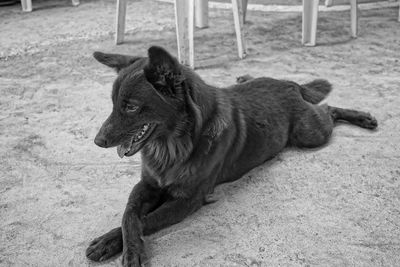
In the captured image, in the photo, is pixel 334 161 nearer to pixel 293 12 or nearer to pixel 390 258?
pixel 390 258

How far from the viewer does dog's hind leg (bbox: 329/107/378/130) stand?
2.86m

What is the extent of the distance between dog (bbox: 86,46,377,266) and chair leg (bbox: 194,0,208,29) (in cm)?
294

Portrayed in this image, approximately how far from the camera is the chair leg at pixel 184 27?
155 inches

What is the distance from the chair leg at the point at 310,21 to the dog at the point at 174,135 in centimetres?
222

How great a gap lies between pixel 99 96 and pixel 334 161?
75.4 inches

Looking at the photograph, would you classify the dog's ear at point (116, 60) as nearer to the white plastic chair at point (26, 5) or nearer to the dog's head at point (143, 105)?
the dog's head at point (143, 105)

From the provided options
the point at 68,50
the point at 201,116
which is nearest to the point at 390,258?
the point at 201,116

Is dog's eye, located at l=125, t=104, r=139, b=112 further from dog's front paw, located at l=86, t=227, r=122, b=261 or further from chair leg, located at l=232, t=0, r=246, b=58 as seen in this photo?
chair leg, located at l=232, t=0, r=246, b=58

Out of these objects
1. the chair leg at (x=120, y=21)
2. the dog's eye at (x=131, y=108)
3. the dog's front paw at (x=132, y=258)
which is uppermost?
the chair leg at (x=120, y=21)

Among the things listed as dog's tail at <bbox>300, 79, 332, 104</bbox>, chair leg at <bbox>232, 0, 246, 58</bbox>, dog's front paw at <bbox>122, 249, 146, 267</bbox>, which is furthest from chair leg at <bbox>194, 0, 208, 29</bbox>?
dog's front paw at <bbox>122, 249, 146, 267</bbox>

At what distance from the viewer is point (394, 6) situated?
607cm

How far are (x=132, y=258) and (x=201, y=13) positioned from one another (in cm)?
402

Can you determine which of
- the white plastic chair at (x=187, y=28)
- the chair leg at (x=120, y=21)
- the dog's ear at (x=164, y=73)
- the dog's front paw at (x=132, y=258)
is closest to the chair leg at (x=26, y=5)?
the chair leg at (x=120, y=21)

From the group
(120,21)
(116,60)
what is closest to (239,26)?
(120,21)
